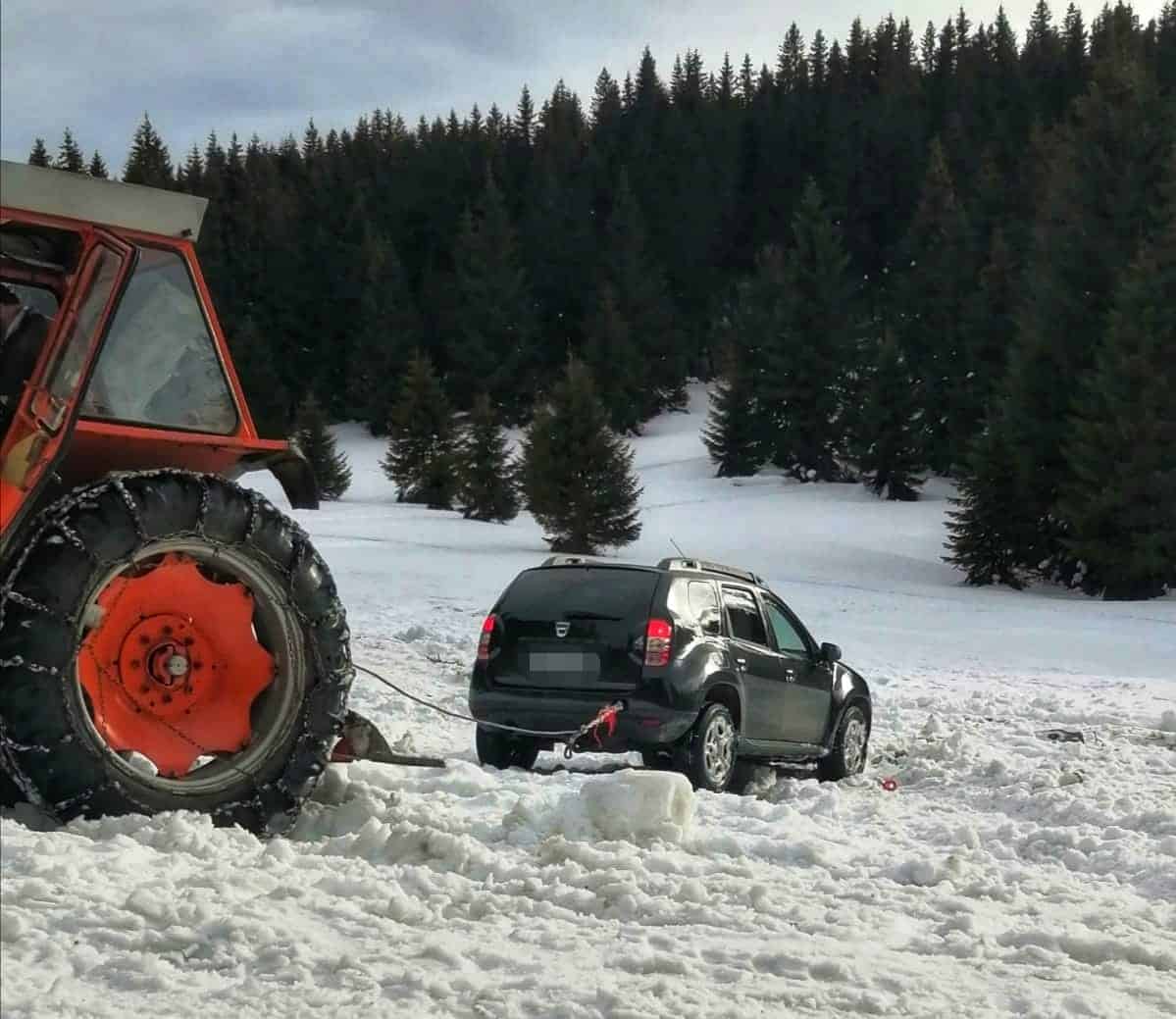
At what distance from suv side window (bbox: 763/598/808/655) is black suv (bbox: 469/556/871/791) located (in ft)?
0.61

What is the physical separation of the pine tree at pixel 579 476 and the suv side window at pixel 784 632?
79.5 feet

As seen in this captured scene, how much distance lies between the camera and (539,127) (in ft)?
379

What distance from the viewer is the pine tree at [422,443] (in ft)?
162

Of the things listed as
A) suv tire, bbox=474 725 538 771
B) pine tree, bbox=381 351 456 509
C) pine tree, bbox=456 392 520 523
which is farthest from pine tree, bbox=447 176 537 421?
suv tire, bbox=474 725 538 771

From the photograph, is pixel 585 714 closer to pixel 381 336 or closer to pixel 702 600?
pixel 702 600

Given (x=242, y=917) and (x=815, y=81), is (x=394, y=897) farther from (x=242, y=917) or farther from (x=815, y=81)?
(x=815, y=81)

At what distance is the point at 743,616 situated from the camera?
10500mm

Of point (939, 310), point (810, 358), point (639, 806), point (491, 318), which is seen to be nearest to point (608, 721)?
point (639, 806)

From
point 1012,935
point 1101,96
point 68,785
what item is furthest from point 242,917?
point 1101,96

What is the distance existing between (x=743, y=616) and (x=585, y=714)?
5.86 feet

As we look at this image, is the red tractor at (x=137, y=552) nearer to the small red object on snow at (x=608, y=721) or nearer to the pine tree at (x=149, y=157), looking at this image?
the small red object on snow at (x=608, y=721)

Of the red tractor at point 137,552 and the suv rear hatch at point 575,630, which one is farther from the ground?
the red tractor at point 137,552

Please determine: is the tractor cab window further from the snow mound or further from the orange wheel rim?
the snow mound

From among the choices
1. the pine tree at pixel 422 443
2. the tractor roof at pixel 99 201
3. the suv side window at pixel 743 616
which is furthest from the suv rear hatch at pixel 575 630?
the pine tree at pixel 422 443
